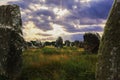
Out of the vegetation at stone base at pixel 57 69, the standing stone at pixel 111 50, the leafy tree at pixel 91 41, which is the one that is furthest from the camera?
the leafy tree at pixel 91 41

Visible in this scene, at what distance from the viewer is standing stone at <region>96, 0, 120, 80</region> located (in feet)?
35.0

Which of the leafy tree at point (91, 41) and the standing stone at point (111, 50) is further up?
the standing stone at point (111, 50)

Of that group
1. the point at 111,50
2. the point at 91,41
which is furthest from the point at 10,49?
the point at 91,41

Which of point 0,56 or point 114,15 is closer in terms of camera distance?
point 114,15

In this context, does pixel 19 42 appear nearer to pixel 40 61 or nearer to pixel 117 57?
pixel 40 61

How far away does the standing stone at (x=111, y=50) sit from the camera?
1066 centimetres

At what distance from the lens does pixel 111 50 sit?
10719 millimetres

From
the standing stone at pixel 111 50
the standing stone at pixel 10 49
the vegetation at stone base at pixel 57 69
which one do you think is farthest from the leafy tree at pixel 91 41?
the standing stone at pixel 111 50

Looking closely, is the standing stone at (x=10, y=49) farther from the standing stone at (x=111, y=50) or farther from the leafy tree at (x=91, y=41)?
the leafy tree at (x=91, y=41)

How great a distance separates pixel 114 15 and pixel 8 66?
9.05 m

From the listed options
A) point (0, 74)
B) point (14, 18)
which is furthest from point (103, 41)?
point (14, 18)

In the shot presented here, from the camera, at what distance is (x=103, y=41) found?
1112cm

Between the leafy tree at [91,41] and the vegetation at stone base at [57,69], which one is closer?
the vegetation at stone base at [57,69]

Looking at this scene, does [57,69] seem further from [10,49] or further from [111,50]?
[111,50]
